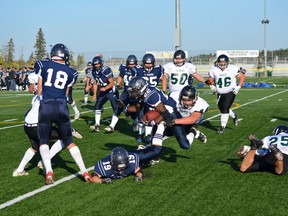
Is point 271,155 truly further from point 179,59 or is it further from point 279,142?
point 179,59

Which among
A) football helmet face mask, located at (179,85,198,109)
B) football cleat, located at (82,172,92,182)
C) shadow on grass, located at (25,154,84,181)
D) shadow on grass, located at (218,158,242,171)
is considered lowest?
shadow on grass, located at (218,158,242,171)

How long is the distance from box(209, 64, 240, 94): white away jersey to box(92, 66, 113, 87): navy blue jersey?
2.83 metres

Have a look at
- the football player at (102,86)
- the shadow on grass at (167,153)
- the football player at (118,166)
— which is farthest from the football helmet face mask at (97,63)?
the football player at (118,166)

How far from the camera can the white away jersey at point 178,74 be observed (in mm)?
10930

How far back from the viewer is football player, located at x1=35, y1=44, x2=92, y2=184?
6387 millimetres

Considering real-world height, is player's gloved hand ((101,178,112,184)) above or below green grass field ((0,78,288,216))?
above

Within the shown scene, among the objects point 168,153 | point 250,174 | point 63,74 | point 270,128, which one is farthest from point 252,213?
point 270,128

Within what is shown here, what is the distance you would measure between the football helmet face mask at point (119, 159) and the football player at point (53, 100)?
45 cm

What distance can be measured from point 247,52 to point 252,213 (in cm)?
6212

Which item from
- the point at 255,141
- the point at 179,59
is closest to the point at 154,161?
the point at 255,141

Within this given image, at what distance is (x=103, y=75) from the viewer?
12539mm

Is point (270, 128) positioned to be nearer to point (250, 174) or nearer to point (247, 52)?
point (250, 174)

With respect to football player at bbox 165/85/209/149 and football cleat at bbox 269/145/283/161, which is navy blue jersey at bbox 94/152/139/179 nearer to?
football player at bbox 165/85/209/149

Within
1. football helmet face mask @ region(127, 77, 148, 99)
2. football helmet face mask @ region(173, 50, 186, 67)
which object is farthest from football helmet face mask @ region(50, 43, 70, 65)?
football helmet face mask @ region(173, 50, 186, 67)
